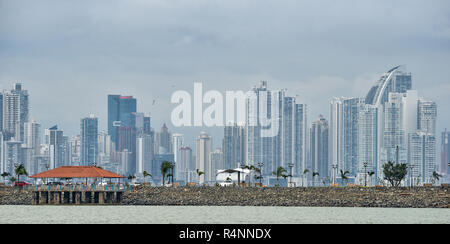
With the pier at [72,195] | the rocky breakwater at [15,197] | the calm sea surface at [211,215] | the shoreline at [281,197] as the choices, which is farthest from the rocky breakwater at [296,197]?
the rocky breakwater at [15,197]

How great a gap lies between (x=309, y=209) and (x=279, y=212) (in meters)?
9.30

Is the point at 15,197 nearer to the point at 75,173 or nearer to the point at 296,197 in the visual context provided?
the point at 75,173

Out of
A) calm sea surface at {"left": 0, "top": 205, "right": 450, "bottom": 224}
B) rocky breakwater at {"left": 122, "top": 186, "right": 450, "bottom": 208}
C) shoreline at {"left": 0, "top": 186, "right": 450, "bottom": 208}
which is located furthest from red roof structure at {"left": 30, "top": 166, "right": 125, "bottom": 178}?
rocky breakwater at {"left": 122, "top": 186, "right": 450, "bottom": 208}

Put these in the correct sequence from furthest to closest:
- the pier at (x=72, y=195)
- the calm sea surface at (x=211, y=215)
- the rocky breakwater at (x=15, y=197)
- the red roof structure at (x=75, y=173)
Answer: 1. the rocky breakwater at (x=15, y=197)
2. the pier at (x=72, y=195)
3. the red roof structure at (x=75, y=173)
4. the calm sea surface at (x=211, y=215)

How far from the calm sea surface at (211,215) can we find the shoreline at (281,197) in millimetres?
2798

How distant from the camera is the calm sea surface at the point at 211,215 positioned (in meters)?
79.0

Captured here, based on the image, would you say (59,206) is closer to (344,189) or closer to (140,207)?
(140,207)

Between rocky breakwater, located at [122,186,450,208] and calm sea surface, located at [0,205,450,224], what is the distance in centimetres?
278

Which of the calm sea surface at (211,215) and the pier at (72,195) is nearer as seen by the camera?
the calm sea surface at (211,215)

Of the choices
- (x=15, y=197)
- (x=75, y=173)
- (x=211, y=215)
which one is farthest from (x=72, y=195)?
(x=211, y=215)

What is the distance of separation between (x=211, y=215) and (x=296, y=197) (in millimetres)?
21398

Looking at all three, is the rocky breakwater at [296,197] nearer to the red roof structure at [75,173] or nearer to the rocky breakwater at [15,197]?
the red roof structure at [75,173]
